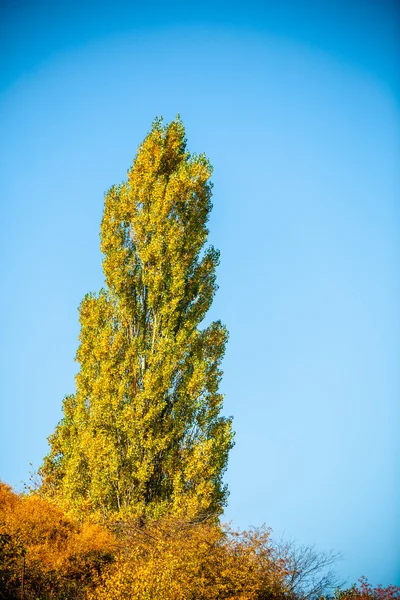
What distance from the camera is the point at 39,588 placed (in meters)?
11.8

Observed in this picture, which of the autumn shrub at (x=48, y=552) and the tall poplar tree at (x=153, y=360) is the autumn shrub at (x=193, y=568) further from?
the tall poplar tree at (x=153, y=360)

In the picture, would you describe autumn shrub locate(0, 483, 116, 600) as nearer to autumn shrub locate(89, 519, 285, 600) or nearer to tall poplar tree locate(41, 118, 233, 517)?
autumn shrub locate(89, 519, 285, 600)

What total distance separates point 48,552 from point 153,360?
5459mm

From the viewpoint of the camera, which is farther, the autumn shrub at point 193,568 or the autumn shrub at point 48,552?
the autumn shrub at point 48,552

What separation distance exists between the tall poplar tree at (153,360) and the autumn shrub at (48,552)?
5.32 ft

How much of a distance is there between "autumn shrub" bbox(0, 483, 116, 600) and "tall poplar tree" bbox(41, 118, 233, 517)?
1.62 metres

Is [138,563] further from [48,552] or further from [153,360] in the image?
[153,360]

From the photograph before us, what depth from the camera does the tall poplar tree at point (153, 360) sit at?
14945 mm

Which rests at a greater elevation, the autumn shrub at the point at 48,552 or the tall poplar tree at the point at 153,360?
the tall poplar tree at the point at 153,360

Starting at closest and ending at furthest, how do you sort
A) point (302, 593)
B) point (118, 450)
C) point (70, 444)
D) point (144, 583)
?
point (144, 583) → point (302, 593) → point (118, 450) → point (70, 444)

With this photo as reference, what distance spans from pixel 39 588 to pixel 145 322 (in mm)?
7405

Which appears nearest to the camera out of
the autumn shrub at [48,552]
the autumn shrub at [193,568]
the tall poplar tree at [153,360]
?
the autumn shrub at [193,568]

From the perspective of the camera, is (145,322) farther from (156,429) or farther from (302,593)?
(302,593)

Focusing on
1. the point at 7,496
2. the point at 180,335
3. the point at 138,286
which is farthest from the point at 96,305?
the point at 7,496
